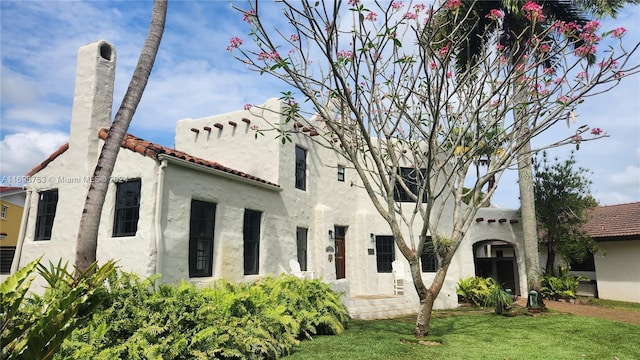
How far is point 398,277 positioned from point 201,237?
8.25 m

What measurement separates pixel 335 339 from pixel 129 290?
4.37 m

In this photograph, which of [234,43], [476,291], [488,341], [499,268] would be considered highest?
[234,43]

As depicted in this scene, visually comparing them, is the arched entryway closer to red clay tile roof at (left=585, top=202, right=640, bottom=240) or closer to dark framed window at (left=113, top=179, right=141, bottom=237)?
red clay tile roof at (left=585, top=202, right=640, bottom=240)

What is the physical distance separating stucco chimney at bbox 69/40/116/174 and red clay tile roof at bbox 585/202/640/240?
65.1 ft

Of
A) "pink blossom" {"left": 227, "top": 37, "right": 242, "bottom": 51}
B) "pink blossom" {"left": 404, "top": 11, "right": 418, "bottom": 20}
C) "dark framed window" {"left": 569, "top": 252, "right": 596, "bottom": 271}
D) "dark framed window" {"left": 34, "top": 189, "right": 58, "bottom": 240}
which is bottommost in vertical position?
"dark framed window" {"left": 569, "top": 252, "right": 596, "bottom": 271}

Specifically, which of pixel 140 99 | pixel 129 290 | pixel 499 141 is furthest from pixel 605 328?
pixel 140 99

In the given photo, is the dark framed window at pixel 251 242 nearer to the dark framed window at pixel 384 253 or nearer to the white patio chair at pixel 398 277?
the white patio chair at pixel 398 277

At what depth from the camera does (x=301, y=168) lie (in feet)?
49.6

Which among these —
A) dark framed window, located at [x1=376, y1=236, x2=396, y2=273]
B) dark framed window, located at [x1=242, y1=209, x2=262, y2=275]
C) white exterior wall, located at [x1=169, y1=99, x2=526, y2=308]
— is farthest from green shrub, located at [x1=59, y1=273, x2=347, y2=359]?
dark framed window, located at [x1=376, y1=236, x2=396, y2=273]

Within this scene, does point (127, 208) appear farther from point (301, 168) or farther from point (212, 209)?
point (301, 168)

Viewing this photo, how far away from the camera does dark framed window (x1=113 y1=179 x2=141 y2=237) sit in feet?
31.5

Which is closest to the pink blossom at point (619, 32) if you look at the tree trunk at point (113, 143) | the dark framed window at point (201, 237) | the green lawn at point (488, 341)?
the green lawn at point (488, 341)

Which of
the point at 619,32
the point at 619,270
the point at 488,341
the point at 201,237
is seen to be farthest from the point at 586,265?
the point at 201,237

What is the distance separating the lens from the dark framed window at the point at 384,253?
654 inches
